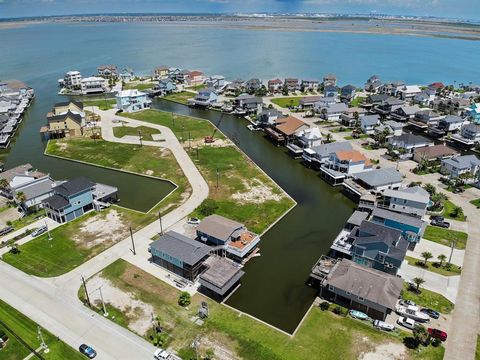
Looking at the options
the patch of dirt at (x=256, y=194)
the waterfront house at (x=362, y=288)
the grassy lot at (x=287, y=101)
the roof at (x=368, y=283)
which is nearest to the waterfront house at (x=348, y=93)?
the grassy lot at (x=287, y=101)

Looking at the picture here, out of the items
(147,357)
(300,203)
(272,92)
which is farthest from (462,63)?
(147,357)

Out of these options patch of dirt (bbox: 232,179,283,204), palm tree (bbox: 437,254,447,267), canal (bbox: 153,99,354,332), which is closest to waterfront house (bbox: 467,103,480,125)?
canal (bbox: 153,99,354,332)

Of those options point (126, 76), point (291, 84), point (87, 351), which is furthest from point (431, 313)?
point (126, 76)

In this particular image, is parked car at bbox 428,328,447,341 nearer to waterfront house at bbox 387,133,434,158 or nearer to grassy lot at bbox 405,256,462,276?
grassy lot at bbox 405,256,462,276

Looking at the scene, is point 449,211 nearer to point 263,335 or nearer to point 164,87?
point 263,335

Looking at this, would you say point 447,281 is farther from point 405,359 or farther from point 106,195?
point 106,195

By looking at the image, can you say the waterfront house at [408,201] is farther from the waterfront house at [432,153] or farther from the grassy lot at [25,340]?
the grassy lot at [25,340]
